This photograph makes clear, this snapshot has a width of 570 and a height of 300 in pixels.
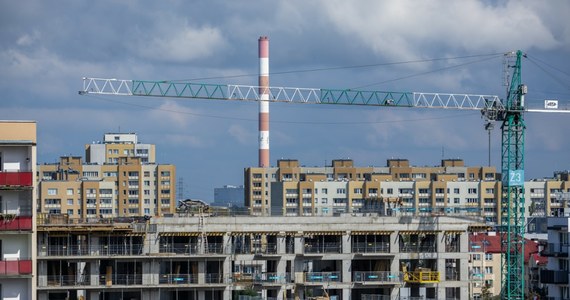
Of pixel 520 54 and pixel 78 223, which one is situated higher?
pixel 520 54

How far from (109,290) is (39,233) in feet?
19.8

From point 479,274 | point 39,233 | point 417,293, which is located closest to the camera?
point 39,233

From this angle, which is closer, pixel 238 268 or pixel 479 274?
pixel 238 268

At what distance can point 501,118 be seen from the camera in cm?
13575

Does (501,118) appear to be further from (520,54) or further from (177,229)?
(177,229)

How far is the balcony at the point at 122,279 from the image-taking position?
A: 95375 millimetres

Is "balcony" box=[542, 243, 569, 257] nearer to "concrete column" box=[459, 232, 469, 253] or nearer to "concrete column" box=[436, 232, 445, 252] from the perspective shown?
"concrete column" box=[459, 232, 469, 253]

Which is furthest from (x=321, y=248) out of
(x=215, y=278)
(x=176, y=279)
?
(x=176, y=279)

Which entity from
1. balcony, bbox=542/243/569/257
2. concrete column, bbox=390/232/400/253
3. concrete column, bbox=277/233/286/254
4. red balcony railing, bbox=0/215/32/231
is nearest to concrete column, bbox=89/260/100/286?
concrete column, bbox=277/233/286/254

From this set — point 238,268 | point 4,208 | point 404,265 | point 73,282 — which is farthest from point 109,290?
point 4,208

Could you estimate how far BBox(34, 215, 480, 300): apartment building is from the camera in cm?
9512

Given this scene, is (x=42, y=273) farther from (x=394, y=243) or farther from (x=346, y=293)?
(x=394, y=243)

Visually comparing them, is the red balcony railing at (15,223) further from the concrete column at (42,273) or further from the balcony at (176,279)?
the balcony at (176,279)

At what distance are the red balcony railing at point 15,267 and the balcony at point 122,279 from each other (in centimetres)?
3525
